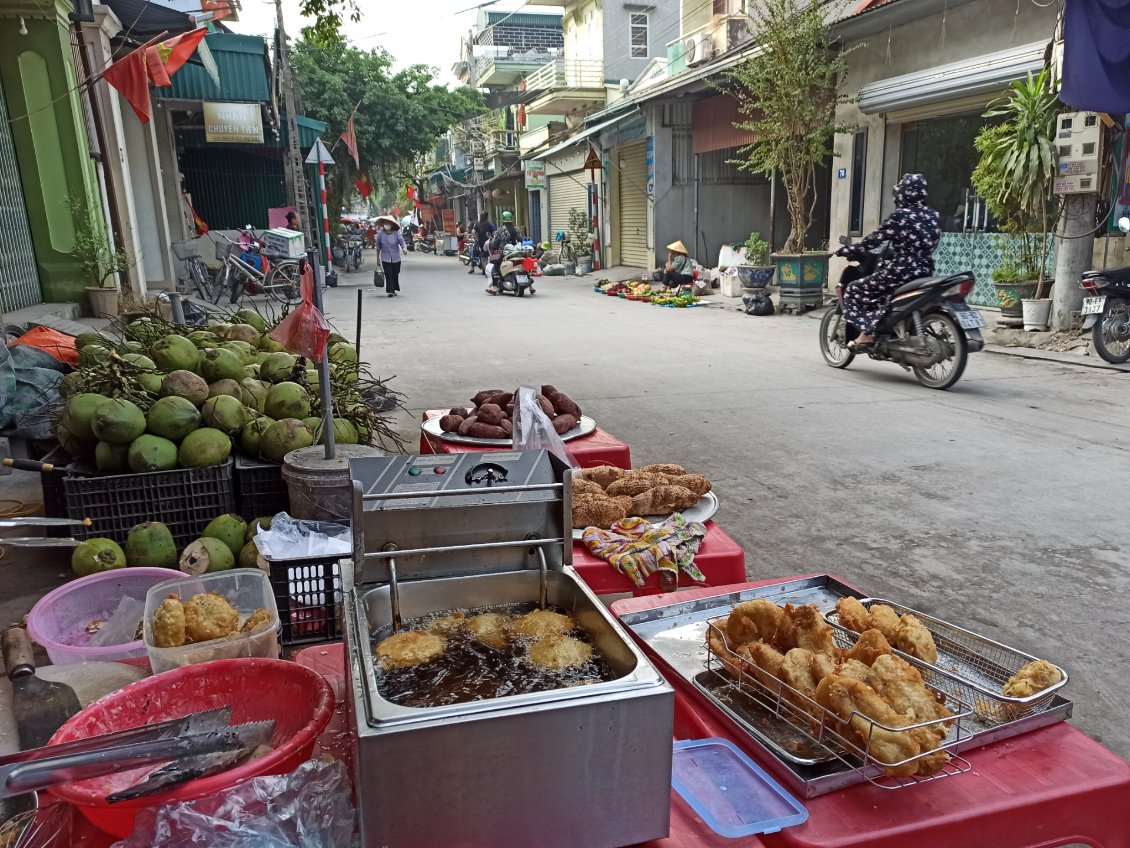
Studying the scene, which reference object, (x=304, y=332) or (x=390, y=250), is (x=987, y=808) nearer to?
(x=304, y=332)

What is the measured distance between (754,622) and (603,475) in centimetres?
154

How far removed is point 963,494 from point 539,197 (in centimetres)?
3102

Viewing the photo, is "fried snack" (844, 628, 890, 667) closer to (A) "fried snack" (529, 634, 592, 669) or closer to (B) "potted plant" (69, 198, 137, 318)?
(A) "fried snack" (529, 634, 592, 669)

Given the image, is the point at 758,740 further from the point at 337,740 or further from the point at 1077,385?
the point at 1077,385

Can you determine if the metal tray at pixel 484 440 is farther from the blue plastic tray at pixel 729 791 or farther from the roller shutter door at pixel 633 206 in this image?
the roller shutter door at pixel 633 206

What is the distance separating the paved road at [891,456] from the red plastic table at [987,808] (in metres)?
1.10

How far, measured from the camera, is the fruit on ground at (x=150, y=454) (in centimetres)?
340

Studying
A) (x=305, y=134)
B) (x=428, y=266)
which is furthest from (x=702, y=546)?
(x=428, y=266)

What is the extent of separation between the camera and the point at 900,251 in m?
7.71


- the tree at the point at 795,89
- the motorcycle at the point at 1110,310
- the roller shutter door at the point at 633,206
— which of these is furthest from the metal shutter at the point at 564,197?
the motorcycle at the point at 1110,310

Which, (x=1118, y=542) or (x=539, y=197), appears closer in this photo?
(x=1118, y=542)

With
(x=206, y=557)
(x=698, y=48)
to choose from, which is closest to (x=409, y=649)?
(x=206, y=557)

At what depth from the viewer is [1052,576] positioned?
3564mm

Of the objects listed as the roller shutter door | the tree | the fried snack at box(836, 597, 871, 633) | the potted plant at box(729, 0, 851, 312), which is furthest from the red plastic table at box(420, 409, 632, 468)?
the roller shutter door
